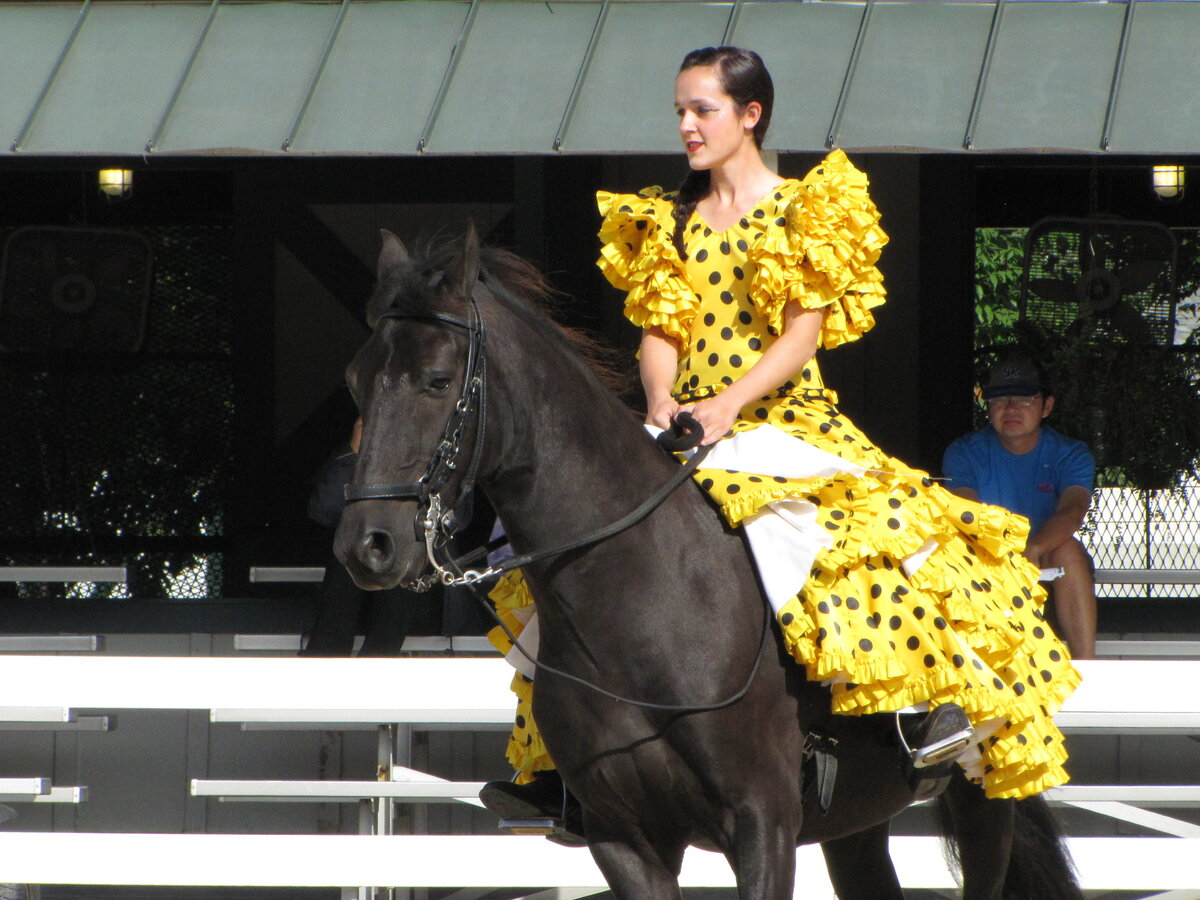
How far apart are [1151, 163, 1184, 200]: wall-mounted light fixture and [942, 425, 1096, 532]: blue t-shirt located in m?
1.99

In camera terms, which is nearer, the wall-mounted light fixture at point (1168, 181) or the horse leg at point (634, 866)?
the horse leg at point (634, 866)

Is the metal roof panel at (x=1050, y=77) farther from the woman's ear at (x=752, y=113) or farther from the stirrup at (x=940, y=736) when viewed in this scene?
the stirrup at (x=940, y=736)

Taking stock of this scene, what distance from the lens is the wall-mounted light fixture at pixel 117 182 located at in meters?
7.95

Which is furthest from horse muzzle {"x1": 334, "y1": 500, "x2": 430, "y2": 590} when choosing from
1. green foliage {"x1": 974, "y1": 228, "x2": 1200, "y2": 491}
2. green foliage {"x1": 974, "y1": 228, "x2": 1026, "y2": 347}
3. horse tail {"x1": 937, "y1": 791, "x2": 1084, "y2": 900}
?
green foliage {"x1": 974, "y1": 228, "x2": 1026, "y2": 347}

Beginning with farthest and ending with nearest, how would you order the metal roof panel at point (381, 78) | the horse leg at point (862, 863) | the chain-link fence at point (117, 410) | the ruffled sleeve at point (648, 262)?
1. the chain-link fence at point (117, 410)
2. the metal roof panel at point (381, 78)
3. the horse leg at point (862, 863)
4. the ruffled sleeve at point (648, 262)

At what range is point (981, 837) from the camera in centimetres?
358

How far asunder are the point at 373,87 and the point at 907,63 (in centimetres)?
192

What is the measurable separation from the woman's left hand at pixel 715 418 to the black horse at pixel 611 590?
10 centimetres

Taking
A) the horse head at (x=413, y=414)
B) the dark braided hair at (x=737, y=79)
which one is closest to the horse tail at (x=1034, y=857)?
the dark braided hair at (x=737, y=79)

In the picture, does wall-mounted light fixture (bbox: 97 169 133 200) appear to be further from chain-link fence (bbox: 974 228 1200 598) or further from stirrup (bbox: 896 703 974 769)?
stirrup (bbox: 896 703 974 769)

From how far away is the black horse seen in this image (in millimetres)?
2623

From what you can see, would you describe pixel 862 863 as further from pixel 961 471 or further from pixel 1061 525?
pixel 961 471

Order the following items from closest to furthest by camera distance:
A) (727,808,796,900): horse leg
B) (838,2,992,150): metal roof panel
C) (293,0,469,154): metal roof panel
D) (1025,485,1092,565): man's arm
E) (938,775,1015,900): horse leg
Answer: (727,808,796,900): horse leg → (938,775,1015,900): horse leg → (838,2,992,150): metal roof panel → (293,0,469,154): metal roof panel → (1025,485,1092,565): man's arm

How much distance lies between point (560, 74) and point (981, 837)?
313cm
